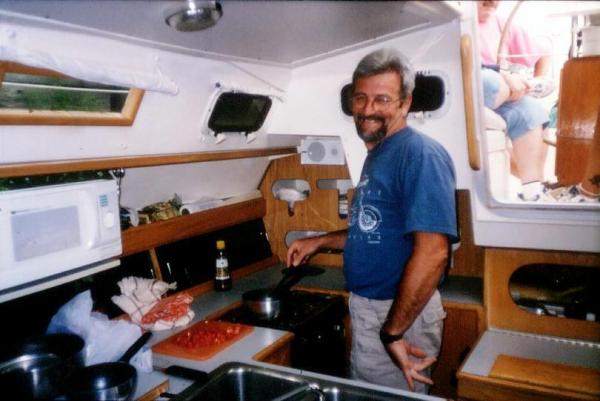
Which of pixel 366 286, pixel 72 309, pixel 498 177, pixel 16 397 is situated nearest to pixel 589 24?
pixel 498 177

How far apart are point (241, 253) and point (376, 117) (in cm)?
132

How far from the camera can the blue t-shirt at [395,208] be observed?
1.46 meters

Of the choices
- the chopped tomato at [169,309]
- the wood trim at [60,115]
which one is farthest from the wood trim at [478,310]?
the wood trim at [60,115]

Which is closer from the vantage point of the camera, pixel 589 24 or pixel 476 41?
pixel 589 24

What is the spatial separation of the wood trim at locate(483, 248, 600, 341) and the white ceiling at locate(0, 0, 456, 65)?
0.93 m

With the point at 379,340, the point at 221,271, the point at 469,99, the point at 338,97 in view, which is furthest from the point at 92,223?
the point at 469,99

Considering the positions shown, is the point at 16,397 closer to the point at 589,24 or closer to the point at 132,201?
the point at 132,201

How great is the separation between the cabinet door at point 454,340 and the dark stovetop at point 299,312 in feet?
1.50

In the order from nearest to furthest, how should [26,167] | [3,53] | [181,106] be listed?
[3,53] → [26,167] → [181,106]

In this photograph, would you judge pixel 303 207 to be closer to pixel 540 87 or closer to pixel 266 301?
pixel 266 301

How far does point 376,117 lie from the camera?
64.1 inches

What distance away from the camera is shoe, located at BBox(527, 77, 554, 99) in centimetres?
163

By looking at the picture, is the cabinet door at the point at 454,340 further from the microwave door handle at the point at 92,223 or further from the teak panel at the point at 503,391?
the microwave door handle at the point at 92,223

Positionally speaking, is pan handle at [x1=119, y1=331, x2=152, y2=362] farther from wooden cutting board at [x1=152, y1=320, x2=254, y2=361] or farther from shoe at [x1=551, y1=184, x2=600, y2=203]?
shoe at [x1=551, y1=184, x2=600, y2=203]
